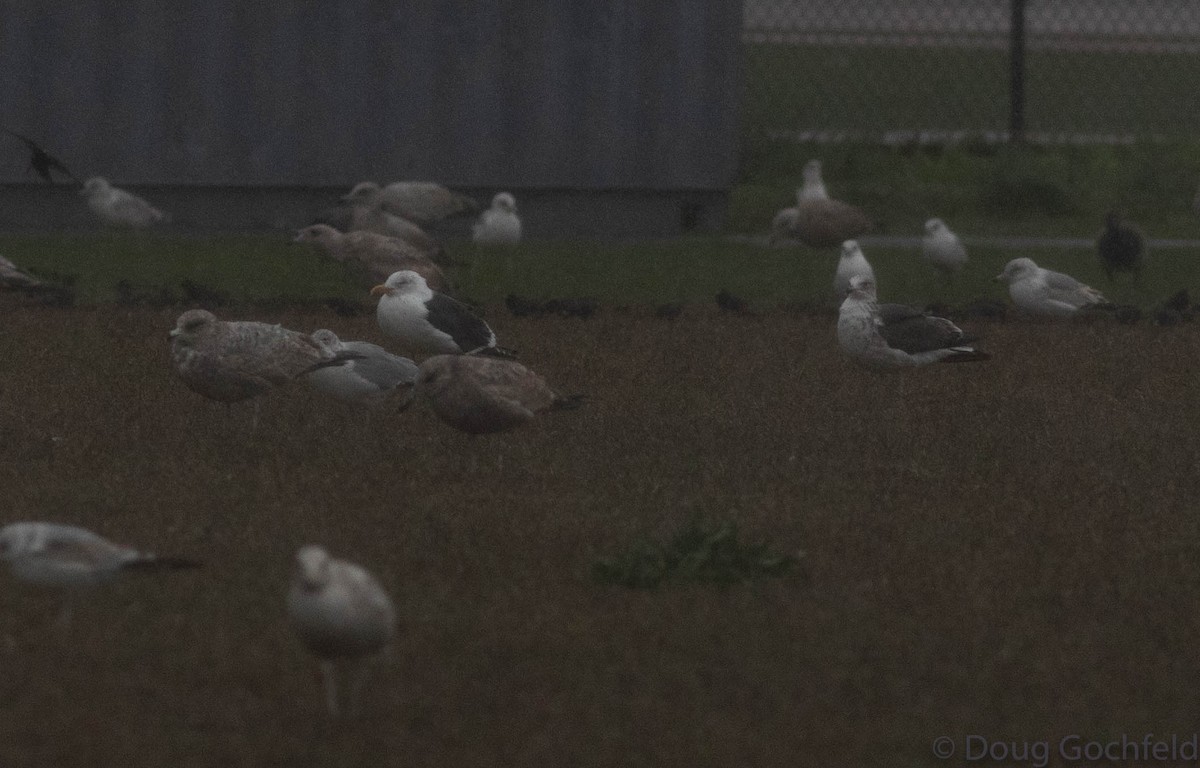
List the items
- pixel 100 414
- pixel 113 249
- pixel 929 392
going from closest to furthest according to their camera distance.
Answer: pixel 100 414 → pixel 929 392 → pixel 113 249

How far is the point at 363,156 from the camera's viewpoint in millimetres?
21109

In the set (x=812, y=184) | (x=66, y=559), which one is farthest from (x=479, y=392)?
(x=812, y=184)

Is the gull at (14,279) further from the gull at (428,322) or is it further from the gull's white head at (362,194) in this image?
the gull's white head at (362,194)

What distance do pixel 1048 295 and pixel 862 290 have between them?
10.2ft

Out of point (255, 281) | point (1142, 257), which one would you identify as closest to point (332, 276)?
point (255, 281)

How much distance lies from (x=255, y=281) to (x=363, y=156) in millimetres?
4444

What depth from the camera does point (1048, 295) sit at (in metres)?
15.1

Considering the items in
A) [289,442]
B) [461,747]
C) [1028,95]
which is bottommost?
[1028,95]

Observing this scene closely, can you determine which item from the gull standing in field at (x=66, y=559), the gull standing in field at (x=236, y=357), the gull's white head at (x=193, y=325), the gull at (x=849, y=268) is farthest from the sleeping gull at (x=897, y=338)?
the gull standing in field at (x=66, y=559)

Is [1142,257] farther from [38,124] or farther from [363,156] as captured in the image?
[38,124]

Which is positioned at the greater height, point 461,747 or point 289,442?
point 461,747

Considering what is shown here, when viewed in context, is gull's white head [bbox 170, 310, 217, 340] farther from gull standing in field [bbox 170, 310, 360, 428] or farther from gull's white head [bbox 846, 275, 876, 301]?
gull's white head [bbox 846, 275, 876, 301]

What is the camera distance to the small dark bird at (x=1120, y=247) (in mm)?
17422

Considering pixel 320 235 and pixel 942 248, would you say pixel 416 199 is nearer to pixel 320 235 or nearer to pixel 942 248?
pixel 320 235
